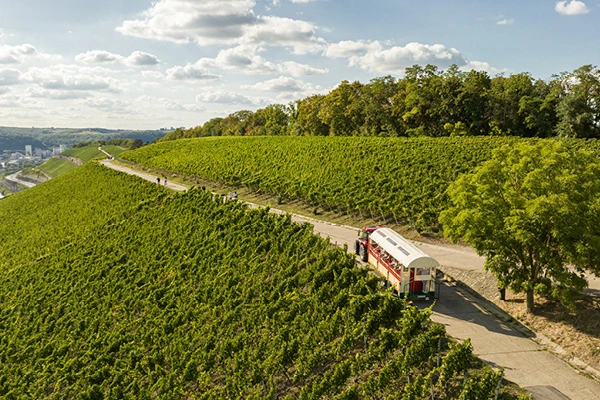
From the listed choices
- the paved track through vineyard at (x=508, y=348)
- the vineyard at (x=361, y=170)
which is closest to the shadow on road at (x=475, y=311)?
the paved track through vineyard at (x=508, y=348)

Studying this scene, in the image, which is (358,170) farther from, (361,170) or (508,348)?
(508,348)

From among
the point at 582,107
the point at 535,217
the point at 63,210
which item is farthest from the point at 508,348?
the point at 63,210

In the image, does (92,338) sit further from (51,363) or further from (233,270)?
(233,270)

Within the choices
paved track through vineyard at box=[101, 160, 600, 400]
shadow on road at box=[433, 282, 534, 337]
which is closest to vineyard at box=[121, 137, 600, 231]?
shadow on road at box=[433, 282, 534, 337]

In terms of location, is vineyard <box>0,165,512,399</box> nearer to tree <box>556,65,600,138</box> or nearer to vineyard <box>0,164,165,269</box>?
vineyard <box>0,164,165,269</box>

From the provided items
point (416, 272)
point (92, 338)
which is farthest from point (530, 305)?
point (92, 338)

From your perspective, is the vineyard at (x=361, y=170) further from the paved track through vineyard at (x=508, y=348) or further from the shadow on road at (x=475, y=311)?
the paved track through vineyard at (x=508, y=348)
